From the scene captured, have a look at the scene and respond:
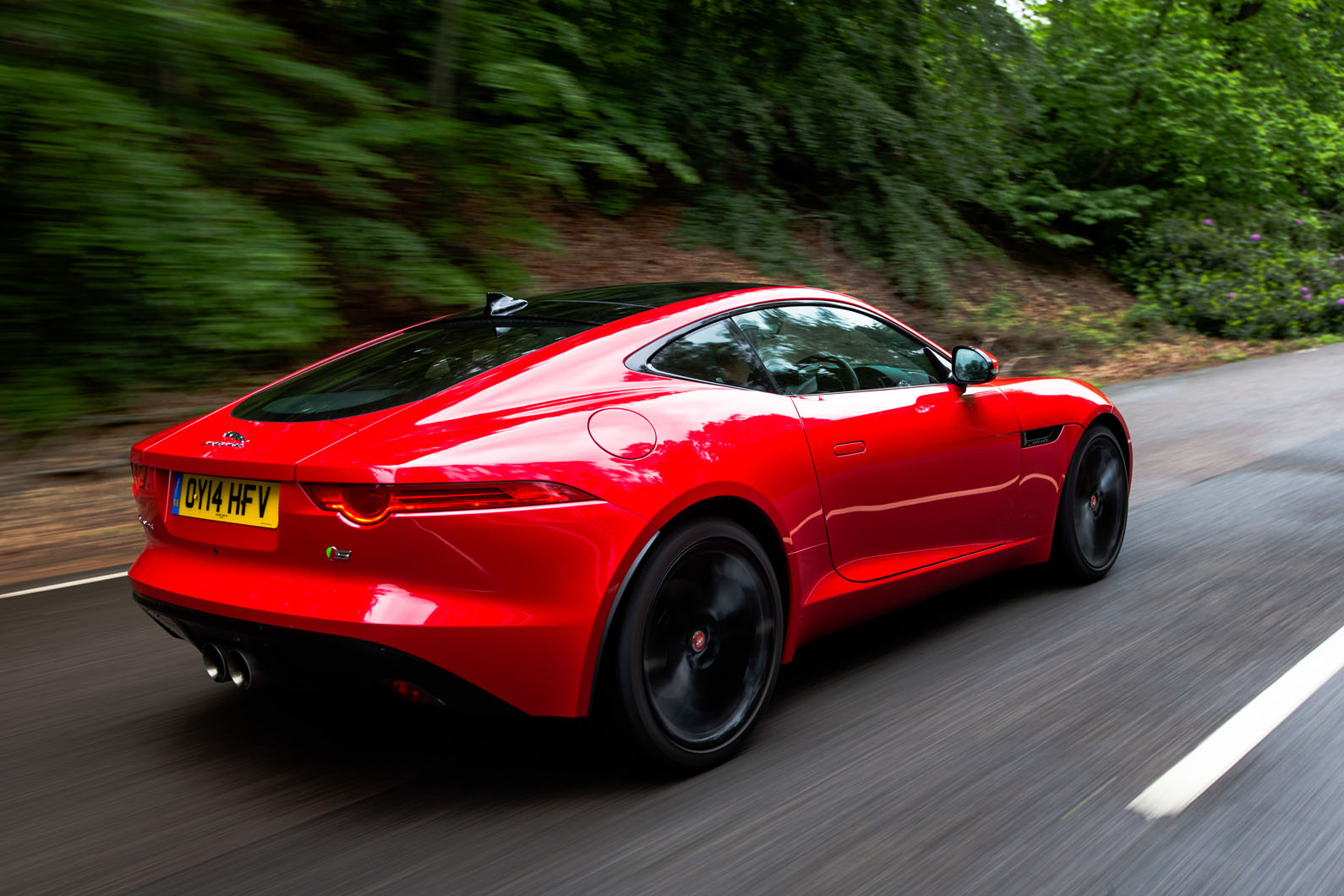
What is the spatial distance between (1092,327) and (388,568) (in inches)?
639

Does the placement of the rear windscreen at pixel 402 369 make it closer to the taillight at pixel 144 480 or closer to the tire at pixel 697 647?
the taillight at pixel 144 480

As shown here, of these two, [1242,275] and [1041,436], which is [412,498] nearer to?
[1041,436]

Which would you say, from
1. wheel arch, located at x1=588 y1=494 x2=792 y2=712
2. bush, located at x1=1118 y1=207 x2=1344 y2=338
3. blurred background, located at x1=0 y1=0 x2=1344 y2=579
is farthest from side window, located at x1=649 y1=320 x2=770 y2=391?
bush, located at x1=1118 y1=207 x2=1344 y2=338

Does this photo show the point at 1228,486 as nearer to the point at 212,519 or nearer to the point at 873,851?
the point at 873,851

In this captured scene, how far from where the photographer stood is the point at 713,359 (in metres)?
3.56

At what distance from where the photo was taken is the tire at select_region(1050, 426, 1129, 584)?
4.88 m

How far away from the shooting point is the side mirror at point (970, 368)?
434 cm

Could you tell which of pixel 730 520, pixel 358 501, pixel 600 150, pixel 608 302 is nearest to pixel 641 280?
pixel 600 150

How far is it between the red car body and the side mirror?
499 mm

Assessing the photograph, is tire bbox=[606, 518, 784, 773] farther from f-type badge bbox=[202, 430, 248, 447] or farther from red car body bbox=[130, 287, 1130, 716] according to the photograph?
f-type badge bbox=[202, 430, 248, 447]

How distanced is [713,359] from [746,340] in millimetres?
190

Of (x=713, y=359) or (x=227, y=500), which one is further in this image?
(x=713, y=359)

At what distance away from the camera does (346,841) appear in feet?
9.19

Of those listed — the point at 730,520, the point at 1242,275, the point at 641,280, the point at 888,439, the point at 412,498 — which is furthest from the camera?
the point at 1242,275
